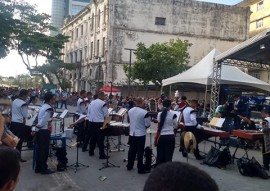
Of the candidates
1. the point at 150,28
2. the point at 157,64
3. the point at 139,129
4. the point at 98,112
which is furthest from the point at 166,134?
the point at 150,28

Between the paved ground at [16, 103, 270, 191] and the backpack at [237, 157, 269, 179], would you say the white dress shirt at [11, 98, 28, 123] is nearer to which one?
the paved ground at [16, 103, 270, 191]

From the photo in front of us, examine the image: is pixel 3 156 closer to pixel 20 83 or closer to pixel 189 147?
pixel 189 147

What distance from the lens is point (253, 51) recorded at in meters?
14.9

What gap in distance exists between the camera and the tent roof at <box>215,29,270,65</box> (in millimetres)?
12904

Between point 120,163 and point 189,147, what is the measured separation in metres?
2.09

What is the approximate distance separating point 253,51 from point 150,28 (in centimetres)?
2752

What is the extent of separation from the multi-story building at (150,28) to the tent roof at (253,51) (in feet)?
77.8

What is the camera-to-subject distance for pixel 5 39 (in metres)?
20.3

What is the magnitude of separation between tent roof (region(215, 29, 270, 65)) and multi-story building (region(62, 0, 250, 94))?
933 inches

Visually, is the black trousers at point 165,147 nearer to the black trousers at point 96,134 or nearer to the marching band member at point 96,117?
the black trousers at point 96,134

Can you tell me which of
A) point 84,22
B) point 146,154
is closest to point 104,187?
point 146,154

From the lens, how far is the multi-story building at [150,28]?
132ft

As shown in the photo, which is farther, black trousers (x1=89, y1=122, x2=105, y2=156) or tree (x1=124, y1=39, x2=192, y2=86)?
tree (x1=124, y1=39, x2=192, y2=86)

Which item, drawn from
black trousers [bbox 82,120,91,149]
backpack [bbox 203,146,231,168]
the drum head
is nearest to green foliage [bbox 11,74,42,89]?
black trousers [bbox 82,120,91,149]
